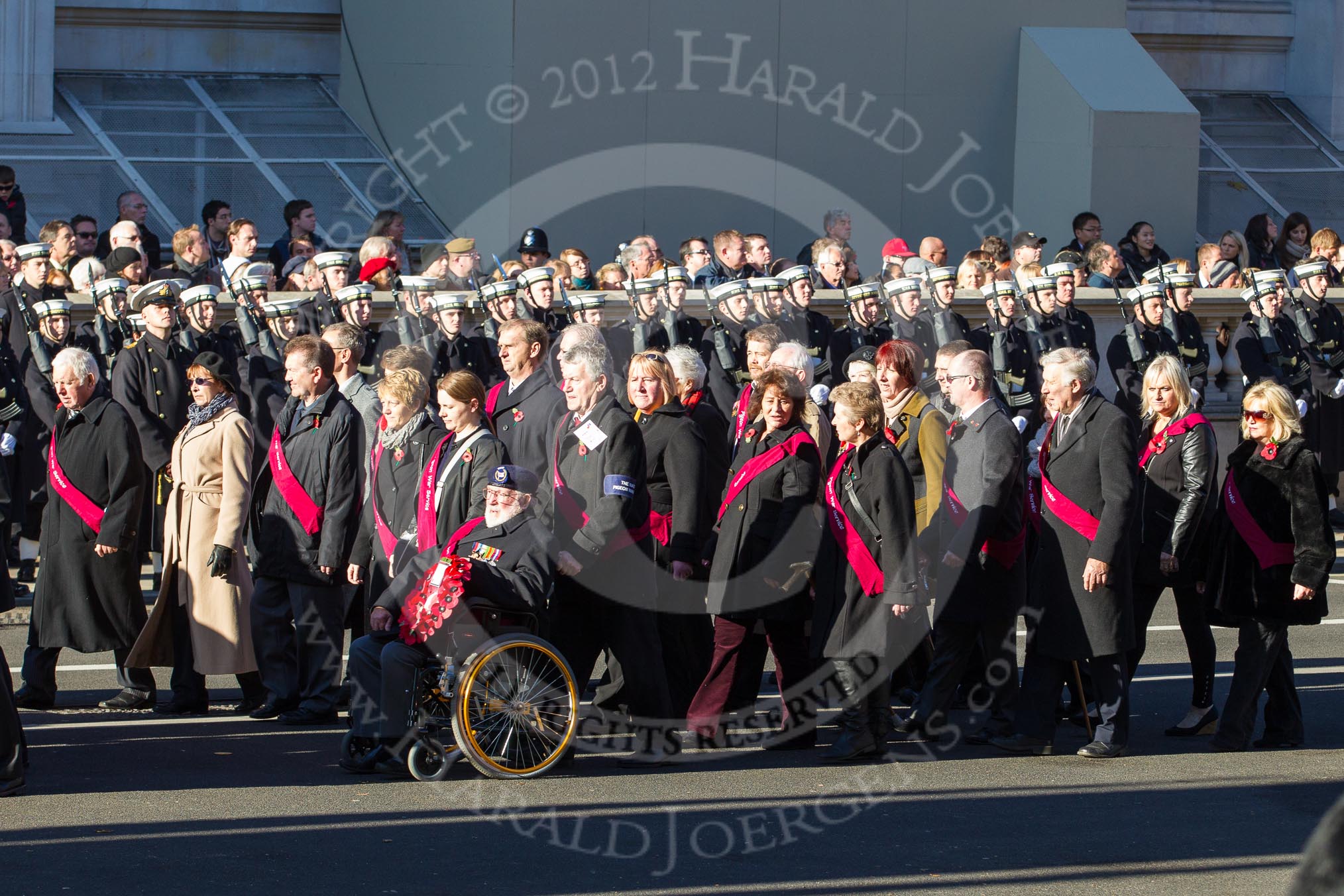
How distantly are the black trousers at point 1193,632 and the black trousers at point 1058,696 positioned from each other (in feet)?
1.63

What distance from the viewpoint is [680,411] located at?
834cm

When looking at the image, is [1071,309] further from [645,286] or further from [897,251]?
[645,286]

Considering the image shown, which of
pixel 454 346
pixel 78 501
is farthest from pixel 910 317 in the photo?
pixel 78 501

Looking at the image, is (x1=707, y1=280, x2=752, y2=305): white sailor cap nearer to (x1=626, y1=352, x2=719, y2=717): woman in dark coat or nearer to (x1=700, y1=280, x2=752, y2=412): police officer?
(x1=700, y1=280, x2=752, y2=412): police officer

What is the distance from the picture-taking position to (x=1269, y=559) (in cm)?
808

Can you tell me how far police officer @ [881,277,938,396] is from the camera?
527 inches

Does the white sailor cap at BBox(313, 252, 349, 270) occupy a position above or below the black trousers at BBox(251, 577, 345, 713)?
above

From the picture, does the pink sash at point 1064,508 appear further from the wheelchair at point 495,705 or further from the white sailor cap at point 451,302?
the white sailor cap at point 451,302

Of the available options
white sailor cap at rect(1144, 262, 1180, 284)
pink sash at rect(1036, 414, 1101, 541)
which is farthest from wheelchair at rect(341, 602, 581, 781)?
white sailor cap at rect(1144, 262, 1180, 284)

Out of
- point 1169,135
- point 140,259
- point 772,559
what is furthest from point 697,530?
point 1169,135

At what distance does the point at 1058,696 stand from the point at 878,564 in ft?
3.30

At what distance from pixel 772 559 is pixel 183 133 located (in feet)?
43.2

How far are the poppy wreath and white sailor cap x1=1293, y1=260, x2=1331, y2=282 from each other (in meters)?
9.74

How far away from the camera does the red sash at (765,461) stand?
8102mm
